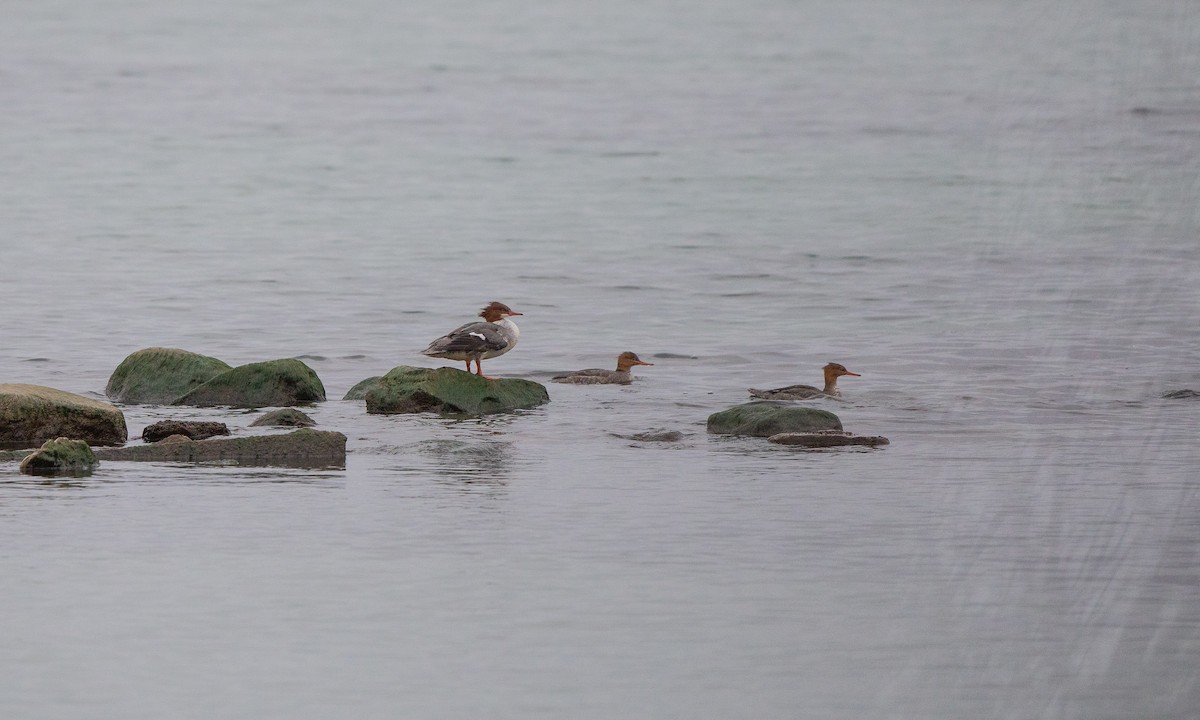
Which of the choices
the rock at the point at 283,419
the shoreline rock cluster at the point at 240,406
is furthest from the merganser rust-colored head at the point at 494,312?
the rock at the point at 283,419

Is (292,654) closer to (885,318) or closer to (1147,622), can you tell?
(1147,622)

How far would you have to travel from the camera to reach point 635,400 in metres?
16.1

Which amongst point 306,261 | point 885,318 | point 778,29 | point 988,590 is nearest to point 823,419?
point 988,590

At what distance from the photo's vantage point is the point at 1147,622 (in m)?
7.88

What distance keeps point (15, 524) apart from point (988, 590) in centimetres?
512

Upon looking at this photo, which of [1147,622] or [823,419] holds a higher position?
[823,419]

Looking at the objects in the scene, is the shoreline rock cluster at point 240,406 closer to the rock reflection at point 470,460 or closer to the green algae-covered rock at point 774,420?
the green algae-covered rock at point 774,420

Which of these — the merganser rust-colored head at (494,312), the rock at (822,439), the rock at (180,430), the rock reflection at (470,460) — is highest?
the merganser rust-colored head at (494,312)

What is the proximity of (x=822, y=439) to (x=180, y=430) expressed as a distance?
4533mm

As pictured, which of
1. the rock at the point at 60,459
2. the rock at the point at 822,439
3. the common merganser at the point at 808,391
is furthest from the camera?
the common merganser at the point at 808,391

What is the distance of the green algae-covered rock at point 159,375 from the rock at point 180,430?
2761mm

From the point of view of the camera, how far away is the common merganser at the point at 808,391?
15992mm

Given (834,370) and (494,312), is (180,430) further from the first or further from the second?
(834,370)

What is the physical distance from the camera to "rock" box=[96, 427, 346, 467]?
1171 cm
